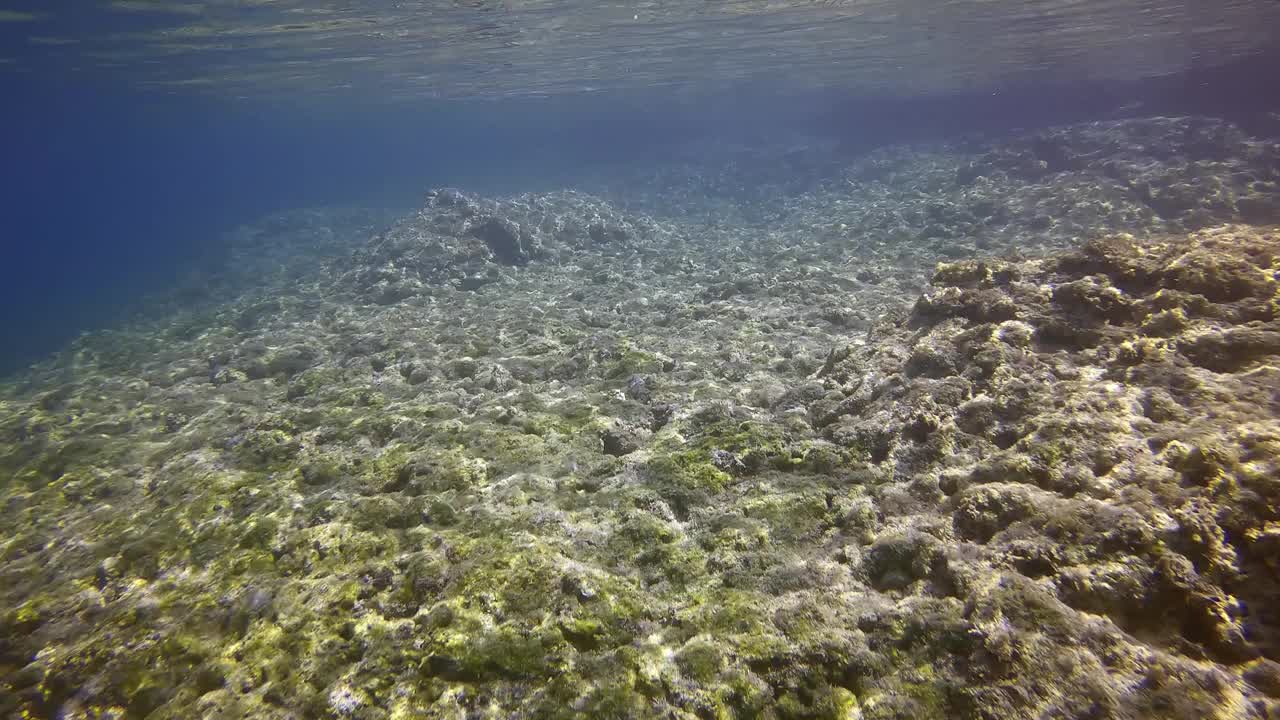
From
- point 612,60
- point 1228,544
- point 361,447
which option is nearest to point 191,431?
point 361,447

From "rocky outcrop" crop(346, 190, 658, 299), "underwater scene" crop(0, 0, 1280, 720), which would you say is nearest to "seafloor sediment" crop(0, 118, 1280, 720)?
"underwater scene" crop(0, 0, 1280, 720)

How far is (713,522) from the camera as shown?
406cm

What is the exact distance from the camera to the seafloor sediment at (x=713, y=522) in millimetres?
2623

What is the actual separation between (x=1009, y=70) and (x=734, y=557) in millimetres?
54569

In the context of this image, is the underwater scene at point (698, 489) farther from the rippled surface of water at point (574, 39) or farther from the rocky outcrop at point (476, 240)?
the rippled surface of water at point (574, 39)

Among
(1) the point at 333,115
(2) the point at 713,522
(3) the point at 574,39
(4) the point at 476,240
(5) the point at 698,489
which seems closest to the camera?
(2) the point at 713,522

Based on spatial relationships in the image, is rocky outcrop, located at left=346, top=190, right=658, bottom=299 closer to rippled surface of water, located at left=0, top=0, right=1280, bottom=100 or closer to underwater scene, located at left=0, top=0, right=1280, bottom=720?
underwater scene, located at left=0, top=0, right=1280, bottom=720

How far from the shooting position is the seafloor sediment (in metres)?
2.62

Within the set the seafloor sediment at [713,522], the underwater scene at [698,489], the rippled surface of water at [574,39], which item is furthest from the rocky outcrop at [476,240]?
the rippled surface of water at [574,39]

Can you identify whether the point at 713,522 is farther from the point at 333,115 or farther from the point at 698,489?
the point at 333,115

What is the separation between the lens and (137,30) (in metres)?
20.1

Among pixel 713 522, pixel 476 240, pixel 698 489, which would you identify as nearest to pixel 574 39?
pixel 476 240

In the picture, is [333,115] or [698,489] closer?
[698,489]

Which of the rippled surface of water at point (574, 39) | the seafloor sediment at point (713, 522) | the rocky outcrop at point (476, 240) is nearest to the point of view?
the seafloor sediment at point (713, 522)
